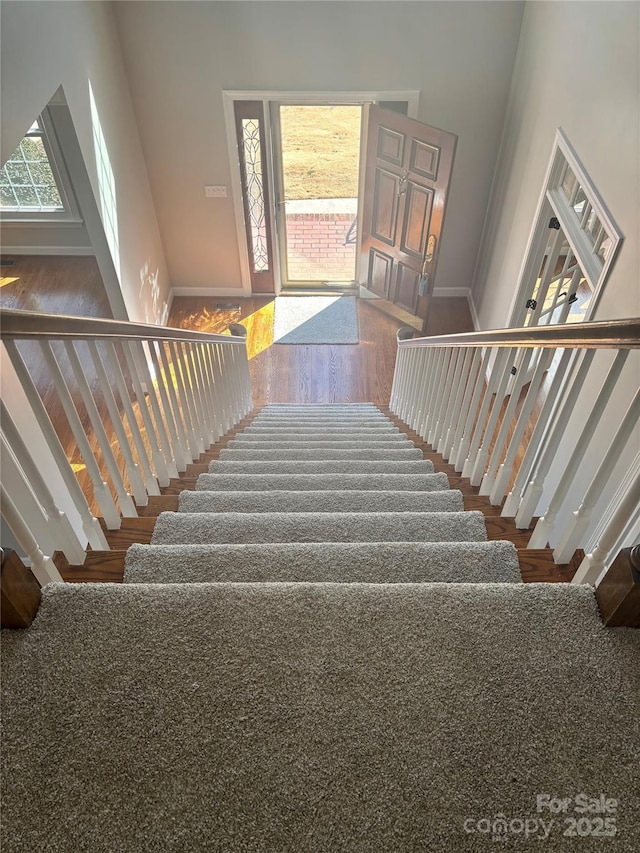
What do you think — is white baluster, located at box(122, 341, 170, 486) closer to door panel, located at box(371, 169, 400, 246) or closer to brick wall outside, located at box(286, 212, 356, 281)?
door panel, located at box(371, 169, 400, 246)

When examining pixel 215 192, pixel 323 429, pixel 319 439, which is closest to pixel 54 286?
pixel 215 192

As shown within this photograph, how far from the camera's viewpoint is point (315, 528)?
5.32 feet

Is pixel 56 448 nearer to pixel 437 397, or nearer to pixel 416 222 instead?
pixel 437 397

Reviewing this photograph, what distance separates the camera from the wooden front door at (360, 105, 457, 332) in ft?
15.3

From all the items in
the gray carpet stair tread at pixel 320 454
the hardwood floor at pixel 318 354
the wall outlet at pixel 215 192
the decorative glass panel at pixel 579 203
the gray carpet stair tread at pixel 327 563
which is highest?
the decorative glass panel at pixel 579 203

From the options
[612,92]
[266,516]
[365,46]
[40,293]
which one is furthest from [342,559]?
[40,293]

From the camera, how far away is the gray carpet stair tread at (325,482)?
221cm

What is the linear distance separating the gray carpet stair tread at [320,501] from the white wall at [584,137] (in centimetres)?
80

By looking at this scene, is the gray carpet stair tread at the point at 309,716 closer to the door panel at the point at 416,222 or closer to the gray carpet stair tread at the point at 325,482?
the gray carpet stair tread at the point at 325,482

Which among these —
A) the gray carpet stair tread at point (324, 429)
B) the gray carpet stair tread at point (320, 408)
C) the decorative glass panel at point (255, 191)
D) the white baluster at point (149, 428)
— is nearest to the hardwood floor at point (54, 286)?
the decorative glass panel at point (255, 191)

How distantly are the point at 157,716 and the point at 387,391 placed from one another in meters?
4.43

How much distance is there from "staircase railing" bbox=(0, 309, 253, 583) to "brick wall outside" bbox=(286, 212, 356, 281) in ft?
9.61

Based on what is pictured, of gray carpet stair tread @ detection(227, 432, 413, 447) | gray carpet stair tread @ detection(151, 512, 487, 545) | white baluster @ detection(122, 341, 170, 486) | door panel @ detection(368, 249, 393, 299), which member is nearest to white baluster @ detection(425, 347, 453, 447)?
gray carpet stair tread @ detection(227, 432, 413, 447)

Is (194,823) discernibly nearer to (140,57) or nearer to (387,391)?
(387,391)
